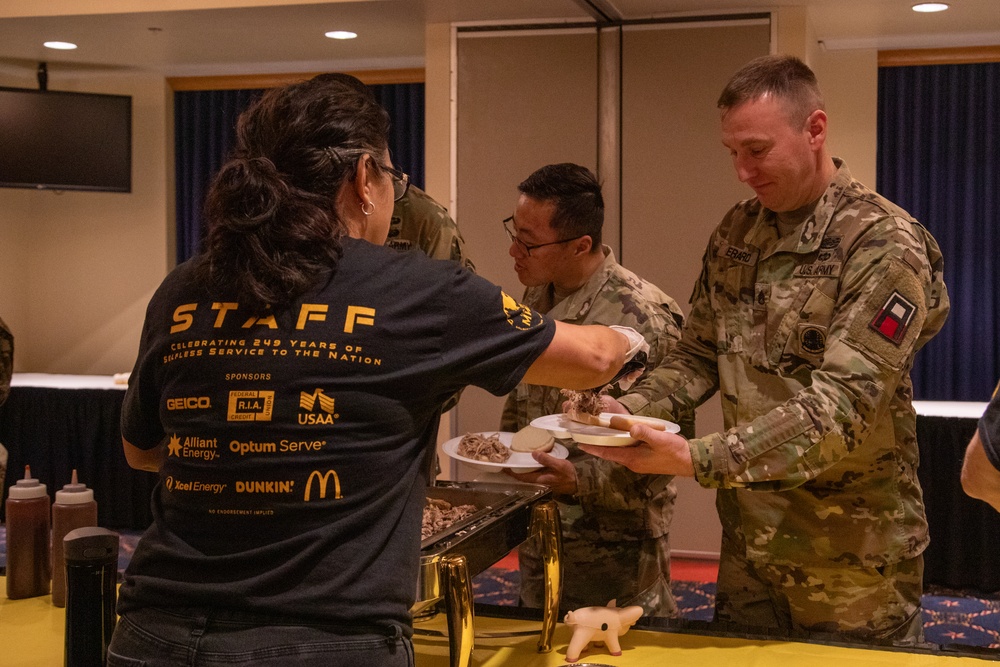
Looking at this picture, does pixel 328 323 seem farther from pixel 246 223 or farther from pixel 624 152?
pixel 624 152

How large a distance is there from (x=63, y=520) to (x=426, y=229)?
107 cm

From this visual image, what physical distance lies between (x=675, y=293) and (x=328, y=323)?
3320 mm

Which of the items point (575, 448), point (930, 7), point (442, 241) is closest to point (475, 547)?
point (575, 448)

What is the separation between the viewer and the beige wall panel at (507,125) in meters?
4.19

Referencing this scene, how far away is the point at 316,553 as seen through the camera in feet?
3.20

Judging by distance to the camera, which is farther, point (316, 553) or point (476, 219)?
point (476, 219)

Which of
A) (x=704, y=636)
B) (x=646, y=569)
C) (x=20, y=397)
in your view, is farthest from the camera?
(x=20, y=397)

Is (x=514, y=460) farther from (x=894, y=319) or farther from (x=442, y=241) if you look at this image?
(x=894, y=319)

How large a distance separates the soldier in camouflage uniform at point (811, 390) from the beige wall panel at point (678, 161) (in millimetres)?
2370

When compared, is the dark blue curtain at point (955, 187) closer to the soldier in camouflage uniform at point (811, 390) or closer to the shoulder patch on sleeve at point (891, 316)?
the soldier in camouflage uniform at point (811, 390)

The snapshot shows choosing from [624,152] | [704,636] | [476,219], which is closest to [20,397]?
[476,219]

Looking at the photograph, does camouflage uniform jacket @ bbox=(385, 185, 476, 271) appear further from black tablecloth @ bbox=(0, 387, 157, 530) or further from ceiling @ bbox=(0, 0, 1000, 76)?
black tablecloth @ bbox=(0, 387, 157, 530)

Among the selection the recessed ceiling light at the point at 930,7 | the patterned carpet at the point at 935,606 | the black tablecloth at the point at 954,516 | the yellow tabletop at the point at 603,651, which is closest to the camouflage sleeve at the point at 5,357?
the patterned carpet at the point at 935,606

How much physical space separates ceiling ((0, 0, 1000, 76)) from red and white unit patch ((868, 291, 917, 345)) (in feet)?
8.61
